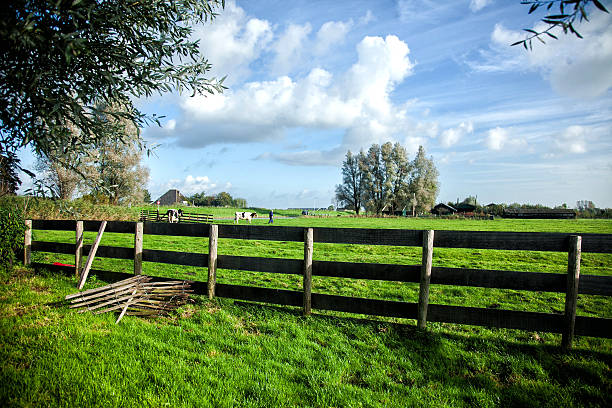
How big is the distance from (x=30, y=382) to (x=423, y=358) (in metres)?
4.71

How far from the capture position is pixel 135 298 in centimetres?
589

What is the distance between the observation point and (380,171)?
7250cm

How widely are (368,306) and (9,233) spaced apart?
9.56 metres

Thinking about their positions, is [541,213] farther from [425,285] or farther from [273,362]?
[273,362]

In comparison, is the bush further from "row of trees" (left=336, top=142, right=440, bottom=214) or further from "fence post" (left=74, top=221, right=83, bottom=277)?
"row of trees" (left=336, top=142, right=440, bottom=214)

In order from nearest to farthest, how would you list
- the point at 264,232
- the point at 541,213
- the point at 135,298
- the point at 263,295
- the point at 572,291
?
the point at 572,291
the point at 135,298
the point at 263,295
the point at 264,232
the point at 541,213

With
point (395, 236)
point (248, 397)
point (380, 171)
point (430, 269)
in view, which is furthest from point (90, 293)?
point (380, 171)

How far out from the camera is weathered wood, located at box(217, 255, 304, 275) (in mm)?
5883

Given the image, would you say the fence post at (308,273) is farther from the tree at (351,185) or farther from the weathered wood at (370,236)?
the tree at (351,185)

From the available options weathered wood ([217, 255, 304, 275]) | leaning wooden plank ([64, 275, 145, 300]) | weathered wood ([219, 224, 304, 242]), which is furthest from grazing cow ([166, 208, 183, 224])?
weathered wood ([217, 255, 304, 275])

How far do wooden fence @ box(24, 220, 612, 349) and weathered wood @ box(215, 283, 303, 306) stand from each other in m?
0.02

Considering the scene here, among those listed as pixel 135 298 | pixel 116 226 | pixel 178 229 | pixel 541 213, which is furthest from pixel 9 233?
pixel 541 213

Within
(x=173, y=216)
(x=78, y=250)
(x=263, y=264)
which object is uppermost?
(x=263, y=264)

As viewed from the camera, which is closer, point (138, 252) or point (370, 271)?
point (370, 271)
